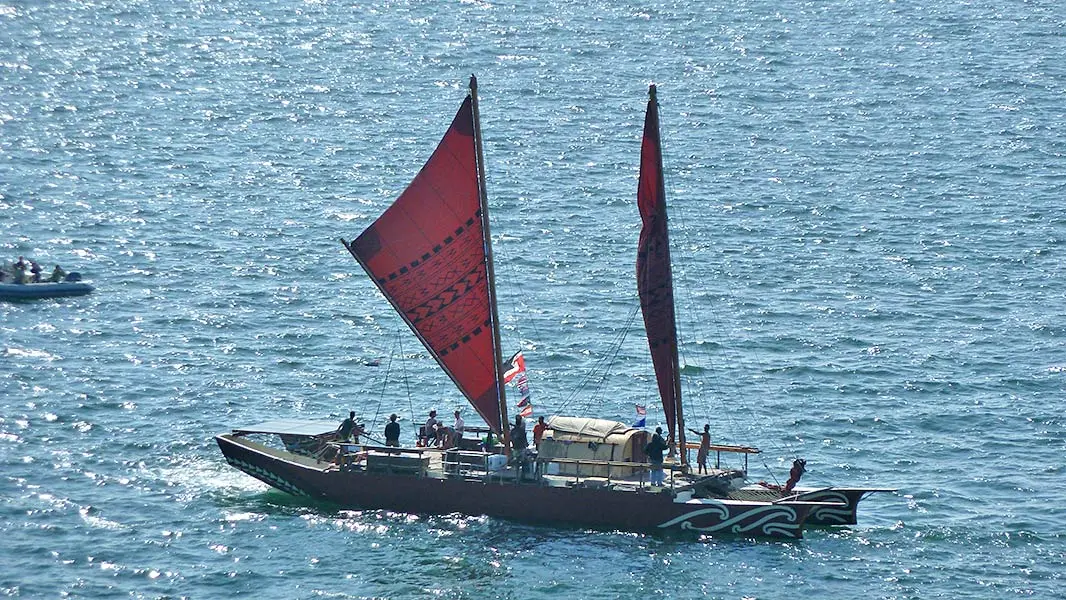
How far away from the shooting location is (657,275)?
2985 inches

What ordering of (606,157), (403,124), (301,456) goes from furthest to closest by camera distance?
1. (403,124)
2. (606,157)
3. (301,456)

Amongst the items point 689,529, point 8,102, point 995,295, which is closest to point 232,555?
point 689,529

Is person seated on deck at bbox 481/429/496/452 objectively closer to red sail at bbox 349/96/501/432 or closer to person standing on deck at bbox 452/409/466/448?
red sail at bbox 349/96/501/432

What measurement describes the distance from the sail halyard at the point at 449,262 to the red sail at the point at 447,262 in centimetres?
4

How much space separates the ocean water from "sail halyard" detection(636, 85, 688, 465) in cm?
666

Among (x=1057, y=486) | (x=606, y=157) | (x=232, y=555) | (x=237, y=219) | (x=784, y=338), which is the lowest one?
(x=232, y=555)

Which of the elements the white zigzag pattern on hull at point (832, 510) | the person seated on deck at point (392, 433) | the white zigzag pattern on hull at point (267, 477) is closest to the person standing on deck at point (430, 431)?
the person seated on deck at point (392, 433)

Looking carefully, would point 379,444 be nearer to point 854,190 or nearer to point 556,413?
point 556,413

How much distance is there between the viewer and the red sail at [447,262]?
249 ft

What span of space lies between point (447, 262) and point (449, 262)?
0.10m

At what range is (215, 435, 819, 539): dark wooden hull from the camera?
72.8m

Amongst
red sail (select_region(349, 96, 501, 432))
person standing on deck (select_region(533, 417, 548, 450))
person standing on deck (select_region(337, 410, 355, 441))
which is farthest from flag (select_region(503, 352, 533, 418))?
person standing on deck (select_region(337, 410, 355, 441))

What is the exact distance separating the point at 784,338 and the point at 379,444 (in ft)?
83.3

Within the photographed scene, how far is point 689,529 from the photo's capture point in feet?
240
